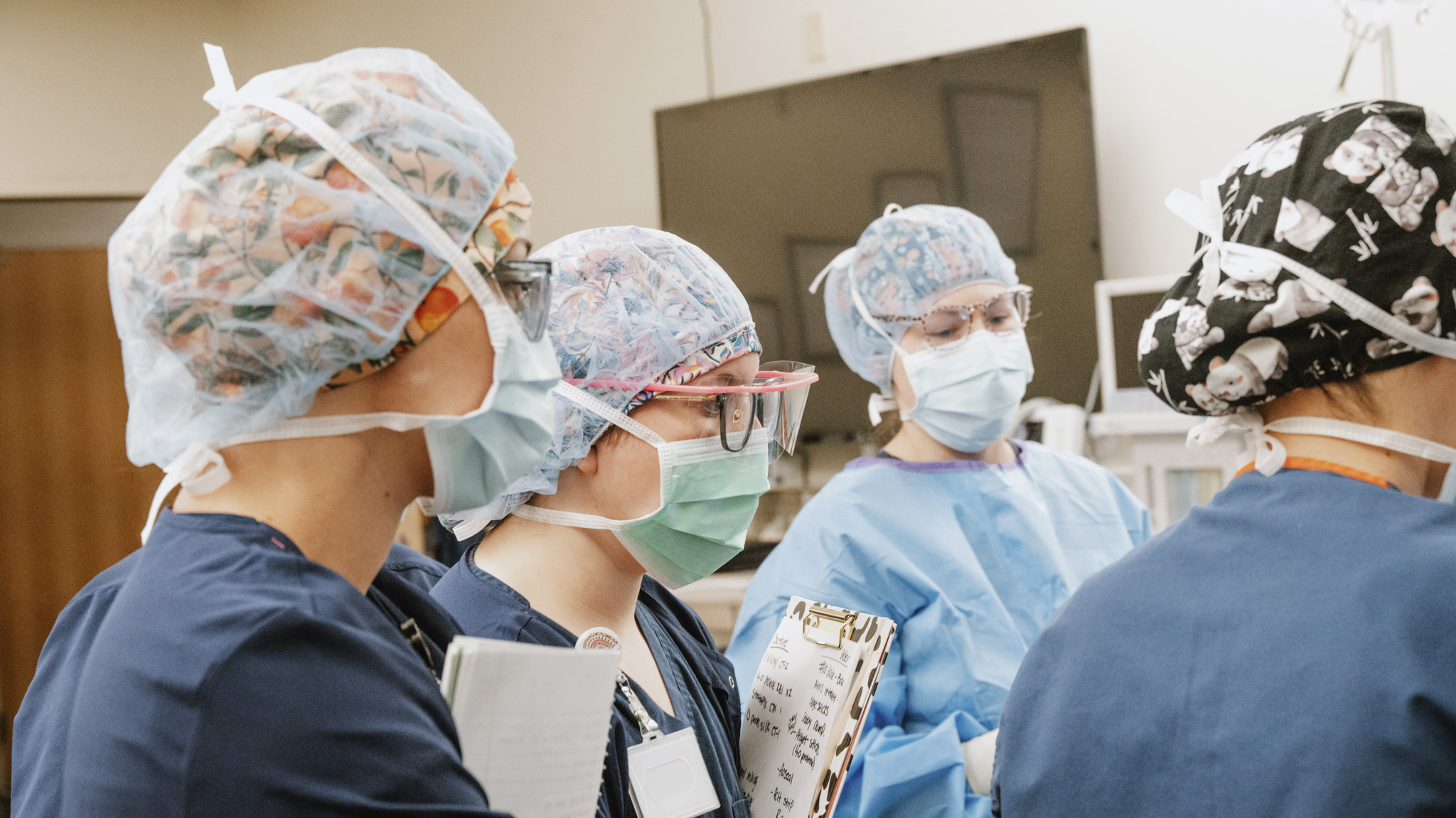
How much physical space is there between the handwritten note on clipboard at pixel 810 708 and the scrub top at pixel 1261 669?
0.18 meters

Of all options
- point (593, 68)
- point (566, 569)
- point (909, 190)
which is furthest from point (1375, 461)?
point (593, 68)

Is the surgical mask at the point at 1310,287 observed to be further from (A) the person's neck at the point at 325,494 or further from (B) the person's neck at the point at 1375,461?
(A) the person's neck at the point at 325,494

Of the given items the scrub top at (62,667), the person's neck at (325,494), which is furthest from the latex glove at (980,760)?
the person's neck at (325,494)

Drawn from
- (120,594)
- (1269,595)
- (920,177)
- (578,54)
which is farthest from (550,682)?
(578,54)

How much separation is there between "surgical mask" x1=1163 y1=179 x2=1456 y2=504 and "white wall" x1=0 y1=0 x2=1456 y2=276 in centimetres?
218

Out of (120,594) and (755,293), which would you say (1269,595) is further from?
(755,293)

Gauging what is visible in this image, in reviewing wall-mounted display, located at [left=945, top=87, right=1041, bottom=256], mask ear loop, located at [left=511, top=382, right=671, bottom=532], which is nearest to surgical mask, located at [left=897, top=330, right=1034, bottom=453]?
mask ear loop, located at [left=511, top=382, right=671, bottom=532]

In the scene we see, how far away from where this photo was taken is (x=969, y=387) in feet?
6.28

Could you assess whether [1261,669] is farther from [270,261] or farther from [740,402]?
[270,261]

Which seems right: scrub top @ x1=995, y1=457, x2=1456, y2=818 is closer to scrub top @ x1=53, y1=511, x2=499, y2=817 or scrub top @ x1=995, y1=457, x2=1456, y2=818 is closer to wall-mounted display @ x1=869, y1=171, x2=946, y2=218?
scrub top @ x1=53, y1=511, x2=499, y2=817

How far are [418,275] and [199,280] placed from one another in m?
0.15

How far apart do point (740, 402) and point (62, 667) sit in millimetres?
737

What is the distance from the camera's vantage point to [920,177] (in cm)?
331

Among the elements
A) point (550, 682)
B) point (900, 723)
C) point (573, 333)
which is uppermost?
point (573, 333)
